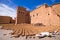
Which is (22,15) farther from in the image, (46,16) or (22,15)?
(46,16)

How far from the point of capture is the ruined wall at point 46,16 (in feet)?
51.0

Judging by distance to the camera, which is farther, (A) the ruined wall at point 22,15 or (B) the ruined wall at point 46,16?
(A) the ruined wall at point 22,15

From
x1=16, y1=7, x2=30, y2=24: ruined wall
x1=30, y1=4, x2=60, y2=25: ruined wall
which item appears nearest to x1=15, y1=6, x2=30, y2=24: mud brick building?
x1=16, y1=7, x2=30, y2=24: ruined wall

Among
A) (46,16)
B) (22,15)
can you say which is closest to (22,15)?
(22,15)

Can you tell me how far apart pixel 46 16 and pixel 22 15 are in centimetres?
802

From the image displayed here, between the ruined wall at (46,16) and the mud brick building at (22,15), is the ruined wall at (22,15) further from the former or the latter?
the ruined wall at (46,16)

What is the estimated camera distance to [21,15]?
23.4 meters

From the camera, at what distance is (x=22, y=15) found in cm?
2362

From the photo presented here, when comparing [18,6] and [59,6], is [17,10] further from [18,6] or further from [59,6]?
[59,6]

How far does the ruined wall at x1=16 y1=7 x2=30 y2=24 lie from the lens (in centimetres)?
2300

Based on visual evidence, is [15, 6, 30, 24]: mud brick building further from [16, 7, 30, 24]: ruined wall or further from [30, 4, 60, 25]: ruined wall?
[30, 4, 60, 25]: ruined wall

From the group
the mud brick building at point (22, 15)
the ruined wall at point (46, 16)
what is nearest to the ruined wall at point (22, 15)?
the mud brick building at point (22, 15)

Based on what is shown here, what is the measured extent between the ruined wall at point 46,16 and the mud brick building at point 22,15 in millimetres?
2477

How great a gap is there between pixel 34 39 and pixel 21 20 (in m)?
17.9
